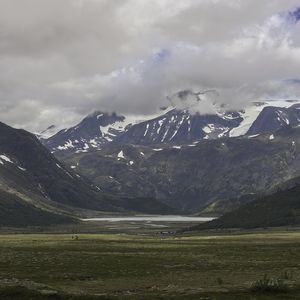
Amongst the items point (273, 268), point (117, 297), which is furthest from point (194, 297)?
point (273, 268)

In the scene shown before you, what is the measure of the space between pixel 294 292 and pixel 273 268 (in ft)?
87.4

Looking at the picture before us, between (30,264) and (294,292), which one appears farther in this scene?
(30,264)

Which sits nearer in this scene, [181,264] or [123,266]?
[123,266]

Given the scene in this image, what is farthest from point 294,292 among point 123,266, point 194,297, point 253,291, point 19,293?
point 123,266

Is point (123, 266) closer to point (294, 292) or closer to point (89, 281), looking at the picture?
point (89, 281)

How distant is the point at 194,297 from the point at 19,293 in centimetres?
1178

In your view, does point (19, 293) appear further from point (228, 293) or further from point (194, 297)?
point (228, 293)

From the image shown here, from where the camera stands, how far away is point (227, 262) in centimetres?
7531

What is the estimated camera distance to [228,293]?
130 feet

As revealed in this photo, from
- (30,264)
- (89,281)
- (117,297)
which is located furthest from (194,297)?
(30,264)

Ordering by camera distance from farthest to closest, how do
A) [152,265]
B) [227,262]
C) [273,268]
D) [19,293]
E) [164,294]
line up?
[227,262]
[152,265]
[273,268]
[164,294]
[19,293]

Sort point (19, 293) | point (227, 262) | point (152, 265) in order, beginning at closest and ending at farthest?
1. point (19, 293)
2. point (152, 265)
3. point (227, 262)

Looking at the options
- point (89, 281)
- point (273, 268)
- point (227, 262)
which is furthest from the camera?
point (227, 262)

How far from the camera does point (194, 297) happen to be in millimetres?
38281
